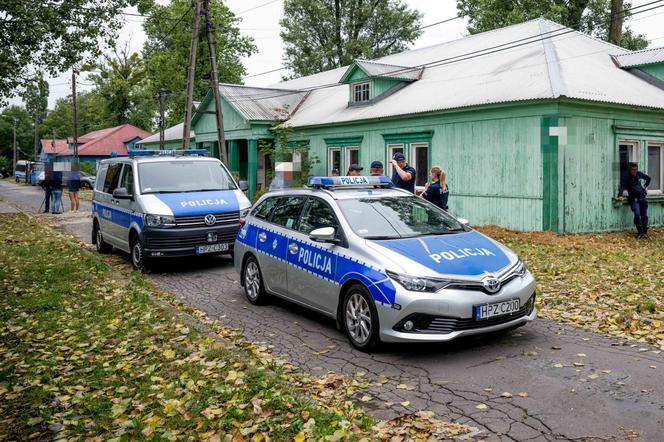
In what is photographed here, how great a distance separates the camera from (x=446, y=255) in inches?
234

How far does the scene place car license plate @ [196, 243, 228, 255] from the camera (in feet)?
34.5

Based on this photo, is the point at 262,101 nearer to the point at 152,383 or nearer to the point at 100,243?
the point at 100,243

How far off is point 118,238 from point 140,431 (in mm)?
7991

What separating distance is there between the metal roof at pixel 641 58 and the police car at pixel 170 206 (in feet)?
43.2

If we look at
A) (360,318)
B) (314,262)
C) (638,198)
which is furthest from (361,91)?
(360,318)

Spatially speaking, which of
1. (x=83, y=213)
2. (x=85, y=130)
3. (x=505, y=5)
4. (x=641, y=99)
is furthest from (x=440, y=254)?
(x=85, y=130)

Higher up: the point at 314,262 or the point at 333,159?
the point at 333,159

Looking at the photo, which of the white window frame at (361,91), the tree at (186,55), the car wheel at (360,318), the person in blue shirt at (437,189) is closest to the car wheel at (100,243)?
the person in blue shirt at (437,189)

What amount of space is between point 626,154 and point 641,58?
356 centimetres

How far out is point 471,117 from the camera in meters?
16.8

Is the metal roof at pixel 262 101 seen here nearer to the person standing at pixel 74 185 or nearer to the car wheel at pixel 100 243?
the person standing at pixel 74 185

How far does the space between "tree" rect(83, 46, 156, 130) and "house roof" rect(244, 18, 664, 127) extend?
5164cm

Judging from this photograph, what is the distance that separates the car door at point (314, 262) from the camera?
647 cm

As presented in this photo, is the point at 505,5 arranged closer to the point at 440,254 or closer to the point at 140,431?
the point at 440,254
